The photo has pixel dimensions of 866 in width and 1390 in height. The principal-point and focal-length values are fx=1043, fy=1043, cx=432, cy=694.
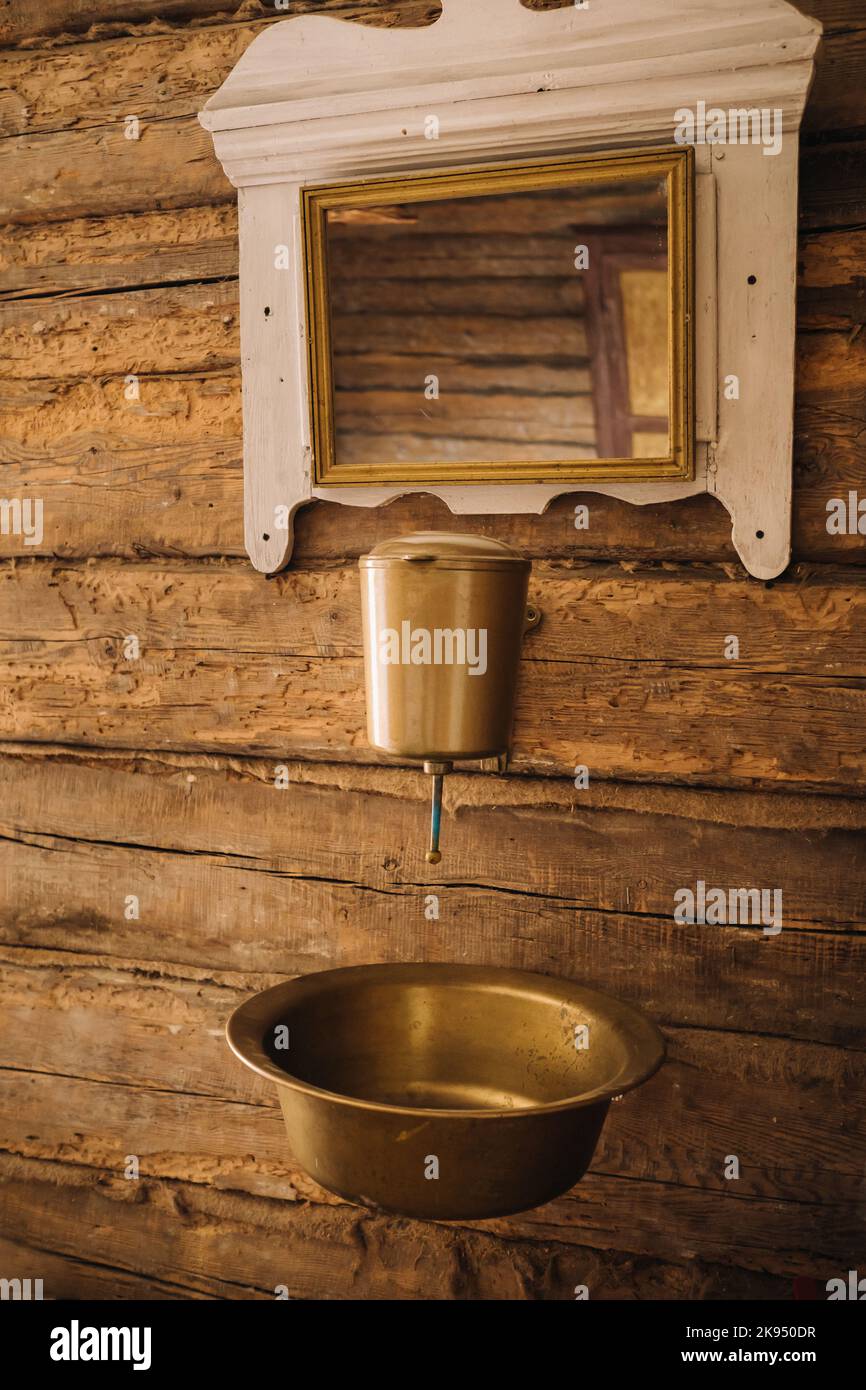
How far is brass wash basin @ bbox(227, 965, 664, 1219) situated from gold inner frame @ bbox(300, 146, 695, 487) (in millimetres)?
781

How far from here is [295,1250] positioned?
184 cm

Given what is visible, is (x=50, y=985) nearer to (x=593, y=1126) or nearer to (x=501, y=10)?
(x=593, y=1126)

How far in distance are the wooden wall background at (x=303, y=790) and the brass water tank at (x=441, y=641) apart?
0.79ft

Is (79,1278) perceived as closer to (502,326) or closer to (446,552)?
(446,552)

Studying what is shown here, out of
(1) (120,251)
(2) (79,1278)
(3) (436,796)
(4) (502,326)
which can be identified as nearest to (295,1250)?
(2) (79,1278)

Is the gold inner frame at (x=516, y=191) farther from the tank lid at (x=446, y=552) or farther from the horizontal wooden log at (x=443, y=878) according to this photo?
the horizontal wooden log at (x=443, y=878)

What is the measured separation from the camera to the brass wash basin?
125cm

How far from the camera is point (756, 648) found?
161 cm

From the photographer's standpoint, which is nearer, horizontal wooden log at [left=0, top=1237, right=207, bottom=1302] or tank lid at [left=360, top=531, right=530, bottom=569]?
tank lid at [left=360, top=531, right=530, bottom=569]

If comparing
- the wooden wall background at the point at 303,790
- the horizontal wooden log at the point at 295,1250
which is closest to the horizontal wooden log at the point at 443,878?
the wooden wall background at the point at 303,790

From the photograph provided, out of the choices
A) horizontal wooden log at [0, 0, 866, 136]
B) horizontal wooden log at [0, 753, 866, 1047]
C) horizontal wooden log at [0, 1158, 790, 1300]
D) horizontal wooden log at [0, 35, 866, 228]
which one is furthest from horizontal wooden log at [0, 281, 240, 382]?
horizontal wooden log at [0, 1158, 790, 1300]

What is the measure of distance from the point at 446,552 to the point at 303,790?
61cm

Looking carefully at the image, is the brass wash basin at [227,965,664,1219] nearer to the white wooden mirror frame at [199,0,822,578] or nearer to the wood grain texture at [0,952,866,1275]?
the wood grain texture at [0,952,866,1275]

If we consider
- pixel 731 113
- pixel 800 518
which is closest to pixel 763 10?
pixel 731 113
